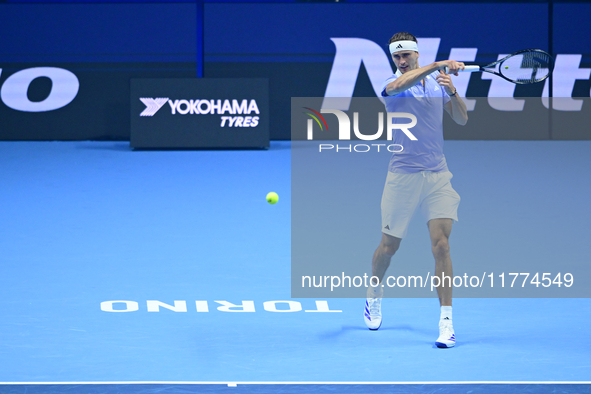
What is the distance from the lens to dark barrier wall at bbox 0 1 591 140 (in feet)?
55.0

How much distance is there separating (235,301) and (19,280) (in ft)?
5.75

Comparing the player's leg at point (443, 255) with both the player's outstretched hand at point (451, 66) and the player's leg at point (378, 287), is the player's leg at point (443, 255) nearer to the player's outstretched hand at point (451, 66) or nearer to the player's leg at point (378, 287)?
the player's leg at point (378, 287)

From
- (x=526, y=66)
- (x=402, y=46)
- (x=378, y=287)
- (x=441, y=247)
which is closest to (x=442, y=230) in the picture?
(x=441, y=247)

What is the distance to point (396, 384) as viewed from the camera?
154 inches

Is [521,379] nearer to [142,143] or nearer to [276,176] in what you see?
[276,176]

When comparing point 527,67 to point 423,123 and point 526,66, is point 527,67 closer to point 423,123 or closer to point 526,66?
→ point 526,66

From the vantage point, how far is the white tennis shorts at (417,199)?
15.3ft

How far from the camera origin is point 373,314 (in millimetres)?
4902

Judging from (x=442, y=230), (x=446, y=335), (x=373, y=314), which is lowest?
(x=446, y=335)

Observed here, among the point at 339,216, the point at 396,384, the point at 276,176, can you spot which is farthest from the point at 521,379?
the point at 276,176

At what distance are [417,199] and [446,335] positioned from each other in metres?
0.79

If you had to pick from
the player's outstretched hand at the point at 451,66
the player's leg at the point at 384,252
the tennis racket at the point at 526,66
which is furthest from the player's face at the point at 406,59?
the player's leg at the point at 384,252

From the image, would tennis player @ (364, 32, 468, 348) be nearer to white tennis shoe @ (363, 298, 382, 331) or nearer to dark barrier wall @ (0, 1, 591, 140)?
white tennis shoe @ (363, 298, 382, 331)

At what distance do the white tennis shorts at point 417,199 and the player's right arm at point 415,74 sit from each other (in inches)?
20.7
